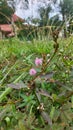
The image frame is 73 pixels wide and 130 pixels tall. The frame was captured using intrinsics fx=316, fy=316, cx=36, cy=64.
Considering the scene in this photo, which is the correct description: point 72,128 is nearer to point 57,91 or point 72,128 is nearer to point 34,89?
point 34,89

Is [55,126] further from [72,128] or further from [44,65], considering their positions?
[44,65]

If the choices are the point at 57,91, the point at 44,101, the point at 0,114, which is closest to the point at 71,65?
the point at 57,91

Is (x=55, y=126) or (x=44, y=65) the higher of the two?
(x=44, y=65)

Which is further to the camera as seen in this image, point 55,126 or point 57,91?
point 57,91

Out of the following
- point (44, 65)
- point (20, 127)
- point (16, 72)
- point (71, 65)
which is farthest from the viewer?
point (16, 72)

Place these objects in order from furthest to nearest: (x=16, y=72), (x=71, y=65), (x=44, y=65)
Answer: (x=16, y=72), (x=71, y=65), (x=44, y=65)

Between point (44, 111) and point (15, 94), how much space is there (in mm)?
254

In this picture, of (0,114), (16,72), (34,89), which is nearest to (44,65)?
(34,89)

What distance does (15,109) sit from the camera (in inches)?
36.1

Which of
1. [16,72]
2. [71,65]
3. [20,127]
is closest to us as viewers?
[20,127]

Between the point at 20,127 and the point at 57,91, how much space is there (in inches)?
12.9

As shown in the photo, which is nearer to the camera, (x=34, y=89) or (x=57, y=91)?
(x=34, y=89)

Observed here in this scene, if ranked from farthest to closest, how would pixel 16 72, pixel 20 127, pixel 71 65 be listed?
pixel 16 72, pixel 71 65, pixel 20 127

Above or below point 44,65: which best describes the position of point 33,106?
below
